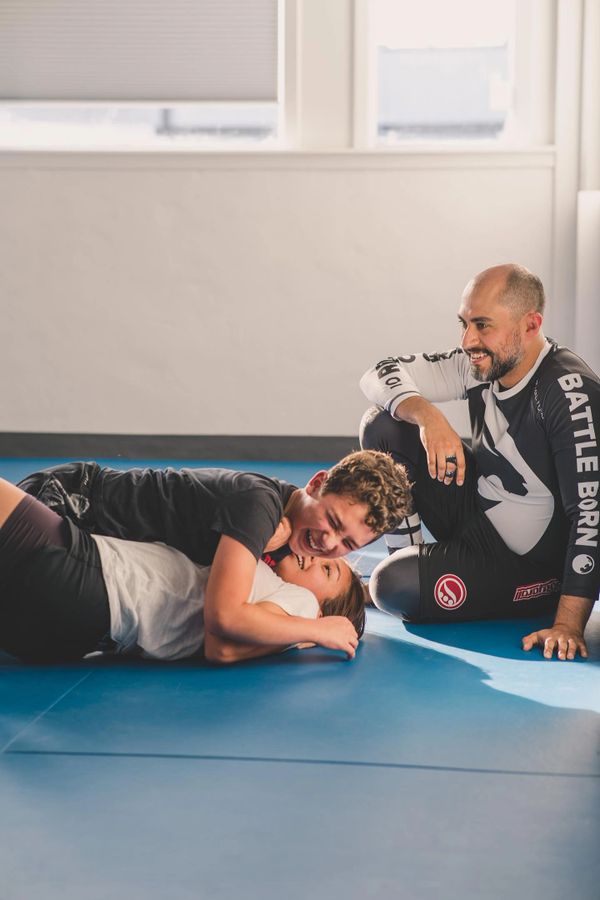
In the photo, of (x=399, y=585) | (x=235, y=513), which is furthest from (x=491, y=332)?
(x=235, y=513)

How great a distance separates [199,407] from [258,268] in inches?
32.2

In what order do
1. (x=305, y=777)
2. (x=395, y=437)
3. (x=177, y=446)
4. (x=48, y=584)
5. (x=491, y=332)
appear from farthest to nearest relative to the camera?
1. (x=177, y=446)
2. (x=395, y=437)
3. (x=491, y=332)
4. (x=48, y=584)
5. (x=305, y=777)

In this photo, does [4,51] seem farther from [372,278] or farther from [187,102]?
[372,278]

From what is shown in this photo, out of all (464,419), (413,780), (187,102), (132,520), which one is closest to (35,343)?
(187,102)

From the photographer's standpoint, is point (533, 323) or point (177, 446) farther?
point (177, 446)

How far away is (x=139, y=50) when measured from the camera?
6.23 metres

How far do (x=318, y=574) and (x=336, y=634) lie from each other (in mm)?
207

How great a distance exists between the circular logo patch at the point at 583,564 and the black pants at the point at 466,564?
268mm

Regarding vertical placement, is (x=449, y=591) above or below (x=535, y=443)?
below

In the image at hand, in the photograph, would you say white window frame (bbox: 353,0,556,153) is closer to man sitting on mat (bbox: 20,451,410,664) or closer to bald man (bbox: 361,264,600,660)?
bald man (bbox: 361,264,600,660)

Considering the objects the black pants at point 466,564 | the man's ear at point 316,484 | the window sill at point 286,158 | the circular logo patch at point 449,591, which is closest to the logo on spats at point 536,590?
the black pants at point 466,564

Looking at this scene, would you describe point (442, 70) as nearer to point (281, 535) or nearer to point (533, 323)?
point (533, 323)

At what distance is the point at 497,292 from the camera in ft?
10.4

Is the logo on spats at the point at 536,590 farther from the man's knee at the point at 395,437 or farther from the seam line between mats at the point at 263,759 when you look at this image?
the seam line between mats at the point at 263,759
